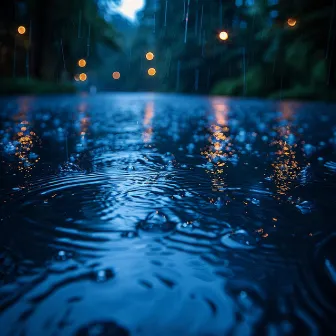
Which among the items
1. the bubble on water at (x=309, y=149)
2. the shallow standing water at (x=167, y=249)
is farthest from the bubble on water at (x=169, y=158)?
the bubble on water at (x=309, y=149)

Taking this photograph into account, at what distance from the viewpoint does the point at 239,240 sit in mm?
1546

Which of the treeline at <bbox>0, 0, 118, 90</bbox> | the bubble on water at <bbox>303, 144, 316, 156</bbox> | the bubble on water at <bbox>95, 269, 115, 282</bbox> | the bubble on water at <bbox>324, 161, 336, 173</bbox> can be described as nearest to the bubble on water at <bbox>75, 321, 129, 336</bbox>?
the bubble on water at <bbox>95, 269, 115, 282</bbox>

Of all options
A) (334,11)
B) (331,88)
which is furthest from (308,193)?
(331,88)

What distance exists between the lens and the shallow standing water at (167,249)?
1.04 metres

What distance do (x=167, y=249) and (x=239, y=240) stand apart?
303 millimetres

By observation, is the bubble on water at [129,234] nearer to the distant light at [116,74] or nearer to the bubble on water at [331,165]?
the bubble on water at [331,165]

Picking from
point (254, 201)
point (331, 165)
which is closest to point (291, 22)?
point (331, 165)

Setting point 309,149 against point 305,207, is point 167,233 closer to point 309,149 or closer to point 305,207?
point 305,207

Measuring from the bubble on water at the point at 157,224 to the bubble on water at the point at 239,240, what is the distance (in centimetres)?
24

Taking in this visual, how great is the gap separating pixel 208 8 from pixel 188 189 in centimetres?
3292

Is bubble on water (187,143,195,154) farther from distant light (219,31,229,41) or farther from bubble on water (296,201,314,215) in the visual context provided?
distant light (219,31,229,41)

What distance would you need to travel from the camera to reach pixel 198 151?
392 centimetres

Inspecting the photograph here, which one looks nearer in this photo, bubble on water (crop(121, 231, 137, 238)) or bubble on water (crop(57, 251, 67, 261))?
bubble on water (crop(57, 251, 67, 261))

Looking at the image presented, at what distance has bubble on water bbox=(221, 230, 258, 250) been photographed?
4.89ft
